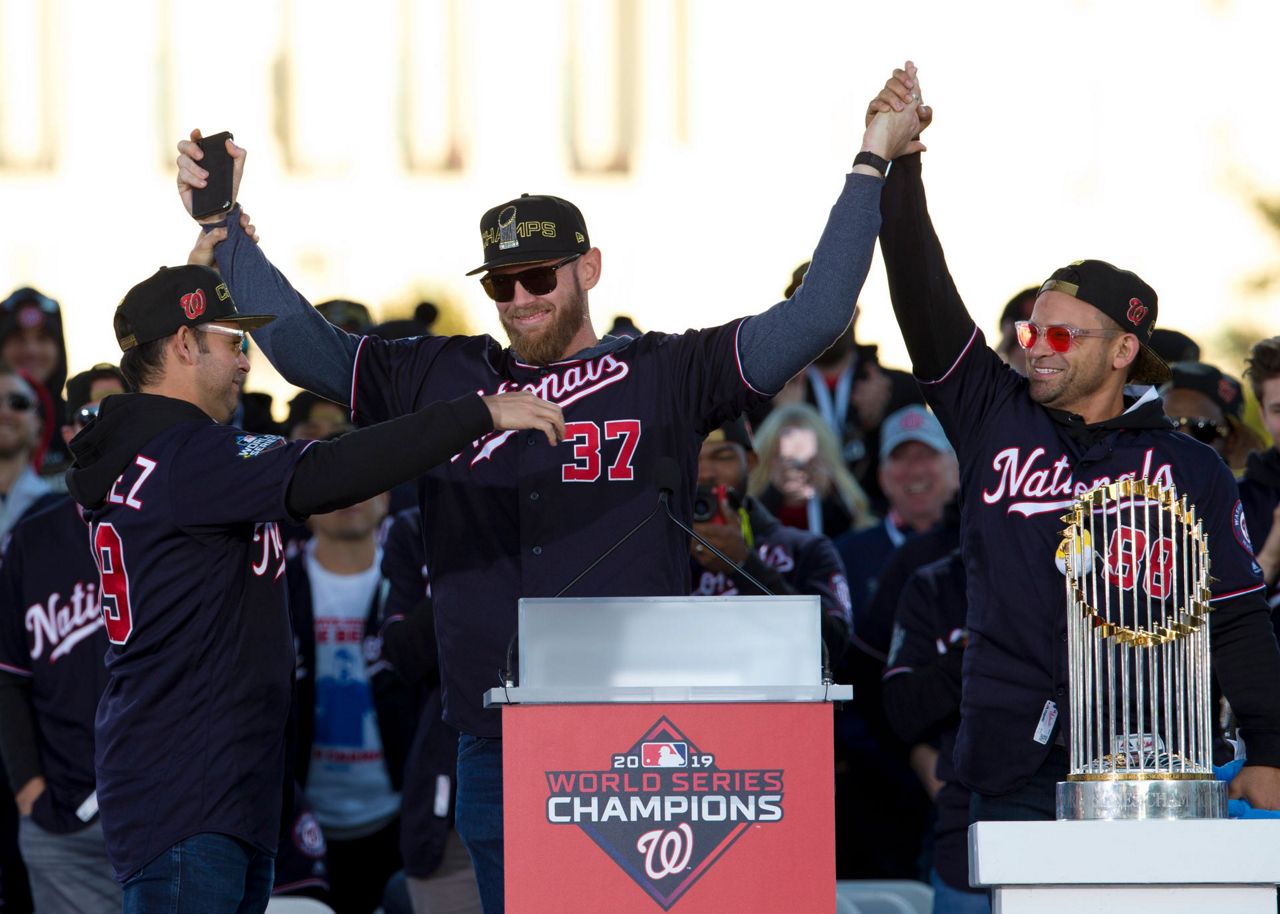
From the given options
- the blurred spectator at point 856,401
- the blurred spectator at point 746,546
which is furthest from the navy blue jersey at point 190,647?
the blurred spectator at point 856,401

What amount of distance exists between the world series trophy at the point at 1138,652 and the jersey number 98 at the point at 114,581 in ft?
6.67

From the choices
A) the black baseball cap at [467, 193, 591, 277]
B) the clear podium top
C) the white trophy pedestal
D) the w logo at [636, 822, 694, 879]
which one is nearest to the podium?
the w logo at [636, 822, 694, 879]

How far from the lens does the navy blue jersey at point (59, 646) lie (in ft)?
20.4

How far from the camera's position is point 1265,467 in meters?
6.10

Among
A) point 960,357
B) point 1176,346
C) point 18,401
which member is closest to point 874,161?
point 960,357

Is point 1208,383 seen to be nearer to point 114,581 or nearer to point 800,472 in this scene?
point 800,472

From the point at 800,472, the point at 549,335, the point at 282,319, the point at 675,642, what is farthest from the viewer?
the point at 800,472

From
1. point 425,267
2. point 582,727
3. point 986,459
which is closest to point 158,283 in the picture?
point 582,727

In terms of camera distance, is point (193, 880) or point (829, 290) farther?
point (829, 290)

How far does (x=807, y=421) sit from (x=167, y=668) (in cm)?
408

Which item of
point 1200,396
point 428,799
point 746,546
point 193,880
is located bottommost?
point 428,799

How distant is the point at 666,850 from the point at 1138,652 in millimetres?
1105

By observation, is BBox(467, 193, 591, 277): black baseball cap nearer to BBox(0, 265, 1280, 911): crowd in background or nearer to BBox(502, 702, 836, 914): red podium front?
BBox(502, 702, 836, 914): red podium front

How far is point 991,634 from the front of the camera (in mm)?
4559
